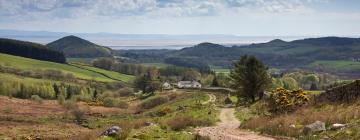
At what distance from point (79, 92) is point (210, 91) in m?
Answer: 58.9

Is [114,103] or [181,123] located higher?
[181,123]

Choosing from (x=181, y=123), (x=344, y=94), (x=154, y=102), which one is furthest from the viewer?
(x=154, y=102)

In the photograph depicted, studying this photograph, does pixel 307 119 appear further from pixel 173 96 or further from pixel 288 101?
pixel 173 96

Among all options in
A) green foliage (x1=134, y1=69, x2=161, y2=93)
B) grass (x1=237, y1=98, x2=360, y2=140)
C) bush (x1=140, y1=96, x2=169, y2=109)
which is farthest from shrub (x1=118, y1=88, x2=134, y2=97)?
grass (x1=237, y1=98, x2=360, y2=140)

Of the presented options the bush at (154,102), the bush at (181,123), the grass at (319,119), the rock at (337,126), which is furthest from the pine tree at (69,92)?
the rock at (337,126)

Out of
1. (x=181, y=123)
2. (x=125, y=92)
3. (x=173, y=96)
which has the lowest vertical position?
(x=125, y=92)

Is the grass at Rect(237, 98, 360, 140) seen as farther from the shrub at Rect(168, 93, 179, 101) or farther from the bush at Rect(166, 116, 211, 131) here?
the shrub at Rect(168, 93, 179, 101)

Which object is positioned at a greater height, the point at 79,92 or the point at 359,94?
the point at 359,94

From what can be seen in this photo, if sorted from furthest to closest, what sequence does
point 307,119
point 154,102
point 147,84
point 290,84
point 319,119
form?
point 147,84
point 290,84
point 154,102
point 307,119
point 319,119

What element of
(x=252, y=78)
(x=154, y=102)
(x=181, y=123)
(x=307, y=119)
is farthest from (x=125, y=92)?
(x=307, y=119)

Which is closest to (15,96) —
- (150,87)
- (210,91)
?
(150,87)

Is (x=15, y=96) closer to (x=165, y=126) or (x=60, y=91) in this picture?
(x=60, y=91)

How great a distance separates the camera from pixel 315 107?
1205 inches

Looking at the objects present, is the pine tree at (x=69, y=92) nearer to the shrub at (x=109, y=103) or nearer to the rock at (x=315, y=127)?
the shrub at (x=109, y=103)
